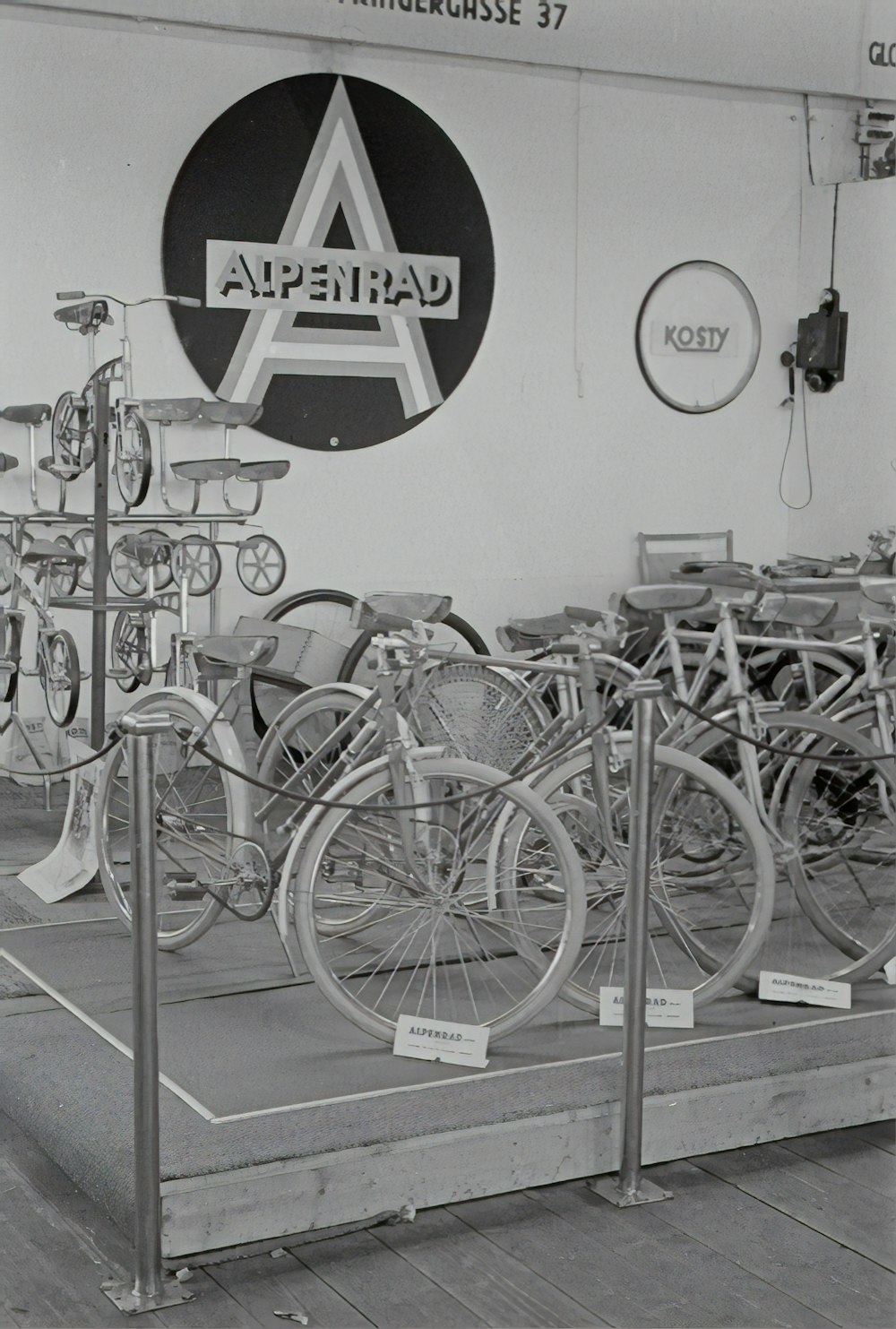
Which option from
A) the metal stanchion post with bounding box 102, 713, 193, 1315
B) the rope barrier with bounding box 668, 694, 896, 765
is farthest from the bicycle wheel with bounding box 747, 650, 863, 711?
the metal stanchion post with bounding box 102, 713, 193, 1315

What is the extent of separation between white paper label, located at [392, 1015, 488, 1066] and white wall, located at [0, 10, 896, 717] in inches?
119

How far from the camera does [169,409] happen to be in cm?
552

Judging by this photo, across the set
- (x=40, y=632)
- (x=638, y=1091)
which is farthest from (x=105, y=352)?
(x=638, y=1091)

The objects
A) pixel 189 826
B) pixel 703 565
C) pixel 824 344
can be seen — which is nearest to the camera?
pixel 189 826

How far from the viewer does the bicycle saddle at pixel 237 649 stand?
400cm

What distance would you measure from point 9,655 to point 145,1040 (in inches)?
115

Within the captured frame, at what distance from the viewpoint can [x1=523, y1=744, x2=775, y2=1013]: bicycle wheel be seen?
3578 millimetres

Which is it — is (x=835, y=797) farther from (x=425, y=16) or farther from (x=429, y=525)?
(x=425, y=16)

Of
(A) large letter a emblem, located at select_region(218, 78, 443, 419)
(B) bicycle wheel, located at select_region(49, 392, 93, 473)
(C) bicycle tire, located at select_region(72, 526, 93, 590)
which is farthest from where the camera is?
(A) large letter a emblem, located at select_region(218, 78, 443, 419)

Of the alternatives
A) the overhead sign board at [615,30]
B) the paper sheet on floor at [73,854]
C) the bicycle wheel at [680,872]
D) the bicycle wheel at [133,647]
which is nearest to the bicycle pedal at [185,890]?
the paper sheet on floor at [73,854]

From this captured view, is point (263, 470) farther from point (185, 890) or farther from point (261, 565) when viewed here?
point (185, 890)

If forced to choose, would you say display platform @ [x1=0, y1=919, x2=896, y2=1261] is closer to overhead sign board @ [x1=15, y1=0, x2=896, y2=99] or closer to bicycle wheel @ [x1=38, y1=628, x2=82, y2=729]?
bicycle wheel @ [x1=38, y1=628, x2=82, y2=729]

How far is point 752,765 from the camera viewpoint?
3781 millimetres

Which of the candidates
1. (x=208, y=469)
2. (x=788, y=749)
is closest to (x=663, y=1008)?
(x=788, y=749)
